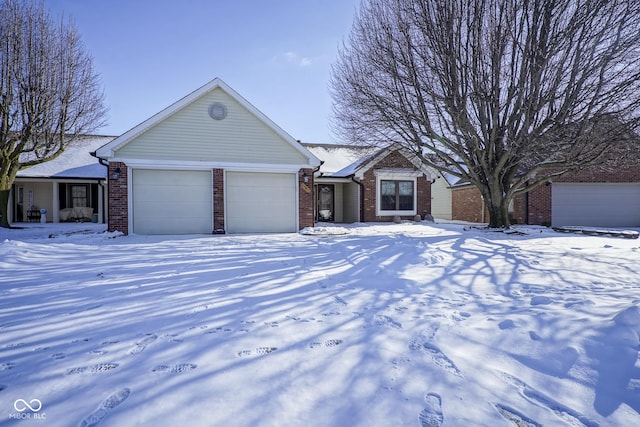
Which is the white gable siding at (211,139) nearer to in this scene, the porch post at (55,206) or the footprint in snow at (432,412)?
the porch post at (55,206)

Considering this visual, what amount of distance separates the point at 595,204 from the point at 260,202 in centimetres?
1655

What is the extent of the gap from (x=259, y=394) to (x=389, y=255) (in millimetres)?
5397

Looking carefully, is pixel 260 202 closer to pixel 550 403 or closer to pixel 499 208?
pixel 499 208

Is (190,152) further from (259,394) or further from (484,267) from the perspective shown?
(259,394)

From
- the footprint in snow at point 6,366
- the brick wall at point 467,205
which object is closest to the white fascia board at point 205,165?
the footprint in snow at point 6,366

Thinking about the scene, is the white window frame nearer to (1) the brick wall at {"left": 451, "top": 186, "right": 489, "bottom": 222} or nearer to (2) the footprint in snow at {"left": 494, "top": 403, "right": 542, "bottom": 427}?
(1) the brick wall at {"left": 451, "top": 186, "right": 489, "bottom": 222}

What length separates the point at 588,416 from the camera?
188 cm

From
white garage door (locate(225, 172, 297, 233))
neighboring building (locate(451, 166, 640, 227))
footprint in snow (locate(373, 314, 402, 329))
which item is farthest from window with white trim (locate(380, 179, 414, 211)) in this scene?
footprint in snow (locate(373, 314, 402, 329))

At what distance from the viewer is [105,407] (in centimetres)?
192

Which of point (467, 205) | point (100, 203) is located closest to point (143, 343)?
point (100, 203)

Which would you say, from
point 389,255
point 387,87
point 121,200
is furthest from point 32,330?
point 387,87

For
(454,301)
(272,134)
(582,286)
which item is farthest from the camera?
(272,134)

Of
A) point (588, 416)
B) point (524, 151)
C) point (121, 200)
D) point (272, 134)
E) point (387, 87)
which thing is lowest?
point (588, 416)

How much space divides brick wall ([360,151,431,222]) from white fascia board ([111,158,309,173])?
6.23 meters
